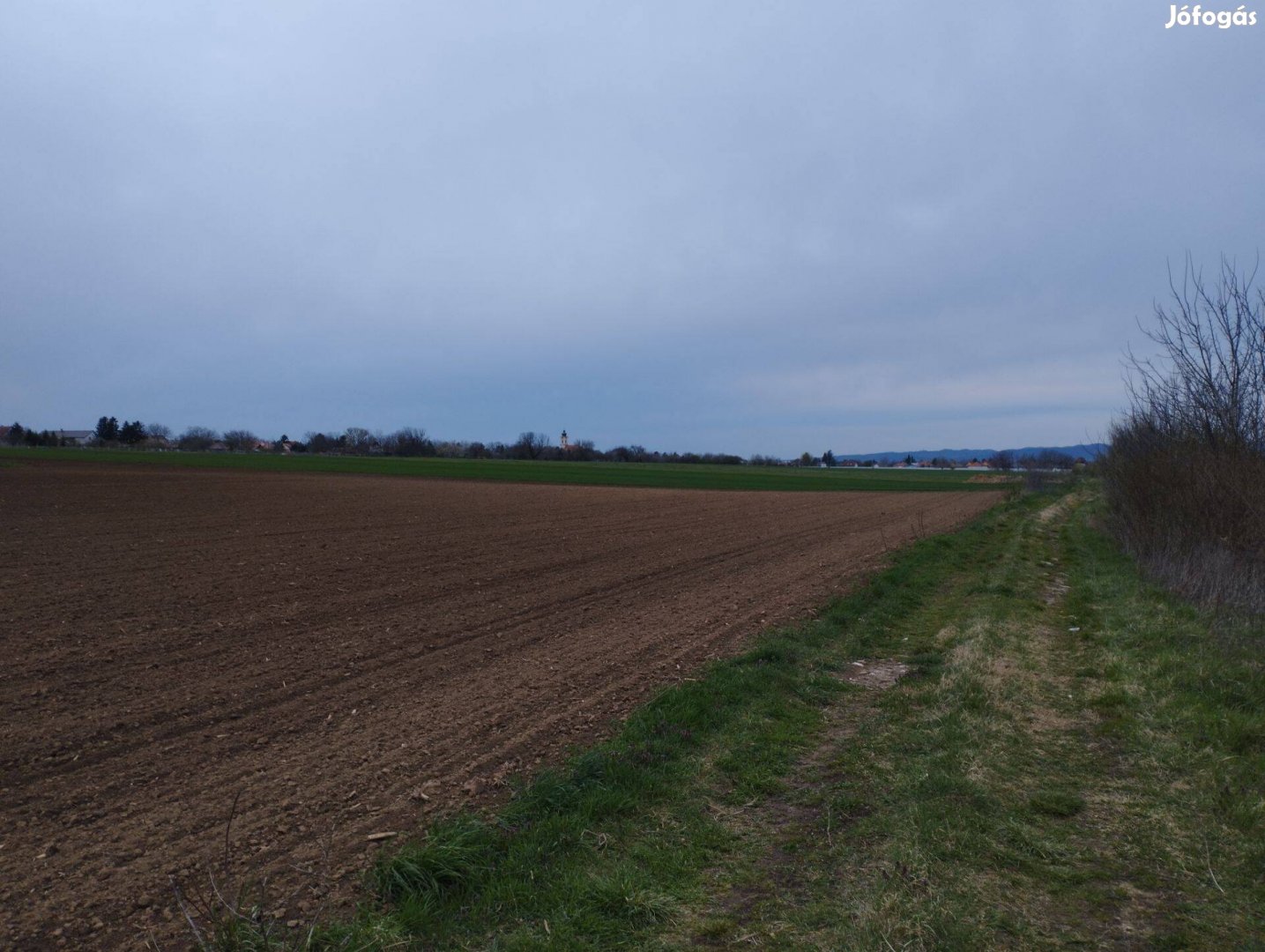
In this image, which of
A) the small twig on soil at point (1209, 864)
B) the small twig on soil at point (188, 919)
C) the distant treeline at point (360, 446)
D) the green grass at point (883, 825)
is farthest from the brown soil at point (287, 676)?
the distant treeline at point (360, 446)

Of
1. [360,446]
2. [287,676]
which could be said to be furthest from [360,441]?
[287,676]

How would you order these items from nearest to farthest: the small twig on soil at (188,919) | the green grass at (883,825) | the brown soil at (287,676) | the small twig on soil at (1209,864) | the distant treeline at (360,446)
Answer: the small twig on soil at (188,919) < the green grass at (883,825) < the small twig on soil at (1209,864) < the brown soil at (287,676) < the distant treeline at (360,446)

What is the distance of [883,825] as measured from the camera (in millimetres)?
5293

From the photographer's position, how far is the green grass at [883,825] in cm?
417

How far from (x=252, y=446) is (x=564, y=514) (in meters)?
163

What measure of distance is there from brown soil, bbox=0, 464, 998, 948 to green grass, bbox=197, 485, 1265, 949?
787mm

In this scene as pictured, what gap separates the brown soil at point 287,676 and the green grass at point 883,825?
0.79 m

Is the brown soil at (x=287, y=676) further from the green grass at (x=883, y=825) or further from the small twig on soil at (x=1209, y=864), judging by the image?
the small twig on soil at (x=1209, y=864)

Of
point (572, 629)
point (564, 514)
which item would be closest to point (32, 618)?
point (572, 629)

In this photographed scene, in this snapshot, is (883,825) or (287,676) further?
(287,676)

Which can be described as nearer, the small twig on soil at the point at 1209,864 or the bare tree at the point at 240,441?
the small twig on soil at the point at 1209,864

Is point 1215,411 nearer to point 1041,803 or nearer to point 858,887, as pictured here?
point 1041,803

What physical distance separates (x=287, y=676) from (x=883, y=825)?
660 cm

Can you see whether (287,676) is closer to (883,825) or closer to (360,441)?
(883,825)
